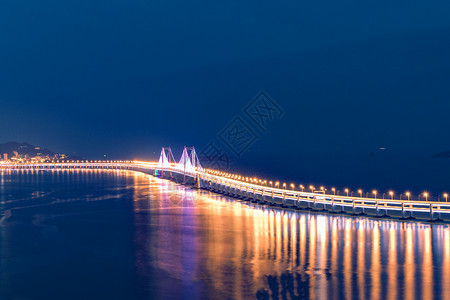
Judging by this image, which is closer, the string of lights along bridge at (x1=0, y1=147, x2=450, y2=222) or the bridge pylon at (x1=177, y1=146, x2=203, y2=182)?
the string of lights along bridge at (x1=0, y1=147, x2=450, y2=222)

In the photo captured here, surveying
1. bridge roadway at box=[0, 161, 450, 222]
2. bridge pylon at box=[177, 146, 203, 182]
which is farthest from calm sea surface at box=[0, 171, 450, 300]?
bridge pylon at box=[177, 146, 203, 182]

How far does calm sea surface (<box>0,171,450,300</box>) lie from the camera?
663 inches

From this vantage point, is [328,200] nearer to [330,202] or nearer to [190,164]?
[330,202]

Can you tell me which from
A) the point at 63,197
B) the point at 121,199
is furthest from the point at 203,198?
the point at 63,197

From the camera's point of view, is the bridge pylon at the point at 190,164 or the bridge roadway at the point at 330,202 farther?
the bridge pylon at the point at 190,164

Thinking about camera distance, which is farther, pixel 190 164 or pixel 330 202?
pixel 190 164

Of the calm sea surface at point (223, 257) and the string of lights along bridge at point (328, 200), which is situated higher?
the string of lights along bridge at point (328, 200)

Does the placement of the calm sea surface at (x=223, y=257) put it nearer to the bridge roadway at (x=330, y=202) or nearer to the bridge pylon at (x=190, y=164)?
the bridge roadway at (x=330, y=202)

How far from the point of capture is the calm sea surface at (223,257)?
55.3ft

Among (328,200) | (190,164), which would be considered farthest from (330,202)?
(190,164)

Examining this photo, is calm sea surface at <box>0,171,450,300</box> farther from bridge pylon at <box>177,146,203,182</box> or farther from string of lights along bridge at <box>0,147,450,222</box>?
bridge pylon at <box>177,146,203,182</box>

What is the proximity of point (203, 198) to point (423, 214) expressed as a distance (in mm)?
24060

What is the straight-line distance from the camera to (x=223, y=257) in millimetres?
21906

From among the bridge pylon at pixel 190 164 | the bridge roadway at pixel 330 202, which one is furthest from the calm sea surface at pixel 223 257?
the bridge pylon at pixel 190 164
